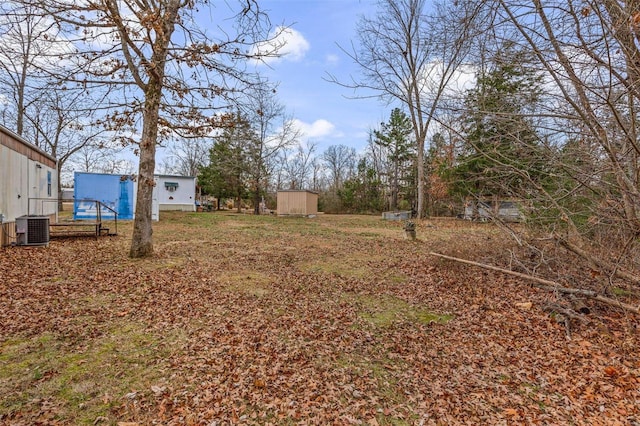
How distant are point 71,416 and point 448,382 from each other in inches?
109

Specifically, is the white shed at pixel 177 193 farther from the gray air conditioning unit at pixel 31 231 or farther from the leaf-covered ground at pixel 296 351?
the leaf-covered ground at pixel 296 351

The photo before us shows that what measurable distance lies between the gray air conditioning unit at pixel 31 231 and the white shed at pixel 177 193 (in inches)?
584

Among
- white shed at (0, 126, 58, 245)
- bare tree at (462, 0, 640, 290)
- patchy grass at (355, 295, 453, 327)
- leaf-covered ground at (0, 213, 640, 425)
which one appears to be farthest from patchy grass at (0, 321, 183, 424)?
white shed at (0, 126, 58, 245)

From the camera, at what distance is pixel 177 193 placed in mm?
21781

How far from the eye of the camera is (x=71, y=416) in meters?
2.11

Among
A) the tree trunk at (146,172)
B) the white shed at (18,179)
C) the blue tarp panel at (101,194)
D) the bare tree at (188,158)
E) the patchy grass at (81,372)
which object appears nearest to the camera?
the patchy grass at (81,372)

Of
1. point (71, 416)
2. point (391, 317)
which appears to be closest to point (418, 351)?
point (391, 317)

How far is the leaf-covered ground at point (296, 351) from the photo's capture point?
90.2 inches

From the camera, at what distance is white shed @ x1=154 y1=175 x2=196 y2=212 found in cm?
2144

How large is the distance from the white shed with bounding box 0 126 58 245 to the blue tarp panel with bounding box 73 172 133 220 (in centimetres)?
353

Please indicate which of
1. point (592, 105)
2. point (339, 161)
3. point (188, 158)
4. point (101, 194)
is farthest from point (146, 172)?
point (339, 161)

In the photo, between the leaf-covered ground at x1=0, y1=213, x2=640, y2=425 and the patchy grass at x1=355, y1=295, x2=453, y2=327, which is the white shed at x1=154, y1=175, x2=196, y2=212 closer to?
the leaf-covered ground at x1=0, y1=213, x2=640, y2=425

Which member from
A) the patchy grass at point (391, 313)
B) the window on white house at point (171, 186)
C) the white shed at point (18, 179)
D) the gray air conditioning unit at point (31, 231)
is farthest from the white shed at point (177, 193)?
the patchy grass at point (391, 313)

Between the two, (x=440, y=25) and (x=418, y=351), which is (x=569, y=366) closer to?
(x=418, y=351)
